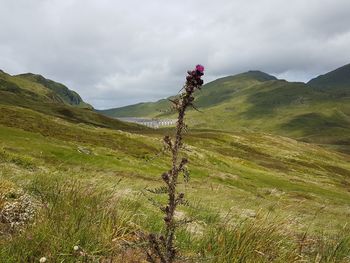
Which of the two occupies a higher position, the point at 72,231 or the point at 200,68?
the point at 200,68

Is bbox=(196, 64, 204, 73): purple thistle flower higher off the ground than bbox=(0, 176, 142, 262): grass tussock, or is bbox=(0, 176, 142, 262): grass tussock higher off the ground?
bbox=(196, 64, 204, 73): purple thistle flower

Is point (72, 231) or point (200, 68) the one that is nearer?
point (200, 68)

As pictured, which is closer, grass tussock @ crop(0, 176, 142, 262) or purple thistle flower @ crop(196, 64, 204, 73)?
purple thistle flower @ crop(196, 64, 204, 73)

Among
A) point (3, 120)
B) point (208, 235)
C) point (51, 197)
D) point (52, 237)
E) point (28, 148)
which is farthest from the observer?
point (3, 120)

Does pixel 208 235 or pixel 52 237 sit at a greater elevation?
pixel 52 237

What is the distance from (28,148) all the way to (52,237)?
154 ft

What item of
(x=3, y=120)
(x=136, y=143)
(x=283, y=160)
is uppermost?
(x=3, y=120)

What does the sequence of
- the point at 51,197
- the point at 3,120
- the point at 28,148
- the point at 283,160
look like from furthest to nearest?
the point at 283,160 → the point at 3,120 → the point at 28,148 → the point at 51,197

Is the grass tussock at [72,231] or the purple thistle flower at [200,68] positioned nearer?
the purple thistle flower at [200,68]

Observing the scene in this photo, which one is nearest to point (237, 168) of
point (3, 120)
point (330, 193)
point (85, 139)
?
point (330, 193)

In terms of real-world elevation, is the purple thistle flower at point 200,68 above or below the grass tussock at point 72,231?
above

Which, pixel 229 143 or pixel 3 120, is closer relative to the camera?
pixel 3 120

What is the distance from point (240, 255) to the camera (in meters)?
8.05

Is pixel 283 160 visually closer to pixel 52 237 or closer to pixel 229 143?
pixel 229 143
